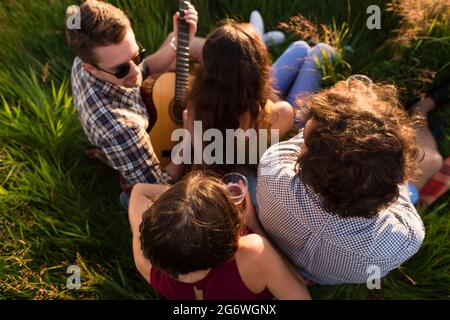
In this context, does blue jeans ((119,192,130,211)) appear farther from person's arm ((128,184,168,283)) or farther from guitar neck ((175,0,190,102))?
guitar neck ((175,0,190,102))

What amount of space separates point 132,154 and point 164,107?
46cm

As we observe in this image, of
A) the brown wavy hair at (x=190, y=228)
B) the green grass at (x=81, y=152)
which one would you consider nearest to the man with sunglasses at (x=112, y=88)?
the green grass at (x=81, y=152)

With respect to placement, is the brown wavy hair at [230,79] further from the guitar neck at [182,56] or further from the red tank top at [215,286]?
the red tank top at [215,286]

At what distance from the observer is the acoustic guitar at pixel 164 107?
2010mm

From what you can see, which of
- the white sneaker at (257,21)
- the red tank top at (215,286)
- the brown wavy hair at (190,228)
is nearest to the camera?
the brown wavy hair at (190,228)

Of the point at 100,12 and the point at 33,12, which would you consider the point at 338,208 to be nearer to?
the point at 100,12

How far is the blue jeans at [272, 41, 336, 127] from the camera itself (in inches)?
83.0

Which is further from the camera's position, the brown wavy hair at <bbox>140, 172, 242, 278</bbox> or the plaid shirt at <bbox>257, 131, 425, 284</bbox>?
the plaid shirt at <bbox>257, 131, 425, 284</bbox>

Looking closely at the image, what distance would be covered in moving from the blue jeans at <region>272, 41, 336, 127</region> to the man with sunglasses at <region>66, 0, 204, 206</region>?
0.61 metres

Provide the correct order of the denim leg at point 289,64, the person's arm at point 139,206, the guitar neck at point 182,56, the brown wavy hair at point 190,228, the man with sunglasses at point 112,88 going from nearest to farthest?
the brown wavy hair at point 190,228, the person's arm at point 139,206, the man with sunglasses at point 112,88, the guitar neck at point 182,56, the denim leg at point 289,64

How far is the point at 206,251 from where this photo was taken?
3.58 ft

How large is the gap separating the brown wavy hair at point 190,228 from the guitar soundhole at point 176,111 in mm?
942

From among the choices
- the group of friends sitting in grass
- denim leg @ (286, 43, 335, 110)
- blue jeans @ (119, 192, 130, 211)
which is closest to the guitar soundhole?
the group of friends sitting in grass

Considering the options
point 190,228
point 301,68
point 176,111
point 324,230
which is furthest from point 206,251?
point 301,68
